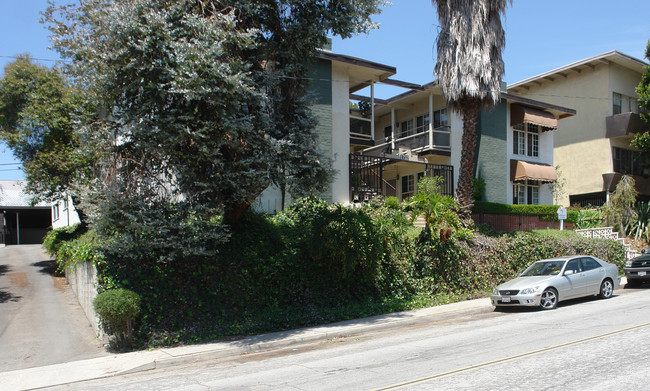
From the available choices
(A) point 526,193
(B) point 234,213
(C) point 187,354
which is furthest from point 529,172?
(C) point 187,354

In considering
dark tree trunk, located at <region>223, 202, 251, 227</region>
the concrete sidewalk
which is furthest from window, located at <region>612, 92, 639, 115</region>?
dark tree trunk, located at <region>223, 202, 251, 227</region>

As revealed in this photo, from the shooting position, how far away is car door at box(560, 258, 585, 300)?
13.5 m

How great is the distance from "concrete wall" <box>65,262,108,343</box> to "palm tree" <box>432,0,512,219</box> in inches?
503

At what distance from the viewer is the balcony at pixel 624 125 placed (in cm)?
2944

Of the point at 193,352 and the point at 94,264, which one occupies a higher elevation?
the point at 94,264

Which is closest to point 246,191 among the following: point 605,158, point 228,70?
point 228,70

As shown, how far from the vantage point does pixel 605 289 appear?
1452 centimetres

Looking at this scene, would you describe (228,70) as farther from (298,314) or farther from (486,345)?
(486,345)

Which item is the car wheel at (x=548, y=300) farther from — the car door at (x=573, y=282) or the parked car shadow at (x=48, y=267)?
the parked car shadow at (x=48, y=267)

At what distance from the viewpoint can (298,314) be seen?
12.4m

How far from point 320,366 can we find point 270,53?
7591mm

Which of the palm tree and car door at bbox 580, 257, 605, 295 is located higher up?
the palm tree

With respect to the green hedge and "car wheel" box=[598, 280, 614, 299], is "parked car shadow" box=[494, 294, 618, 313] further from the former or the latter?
the green hedge

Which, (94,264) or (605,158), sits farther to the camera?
(605,158)
